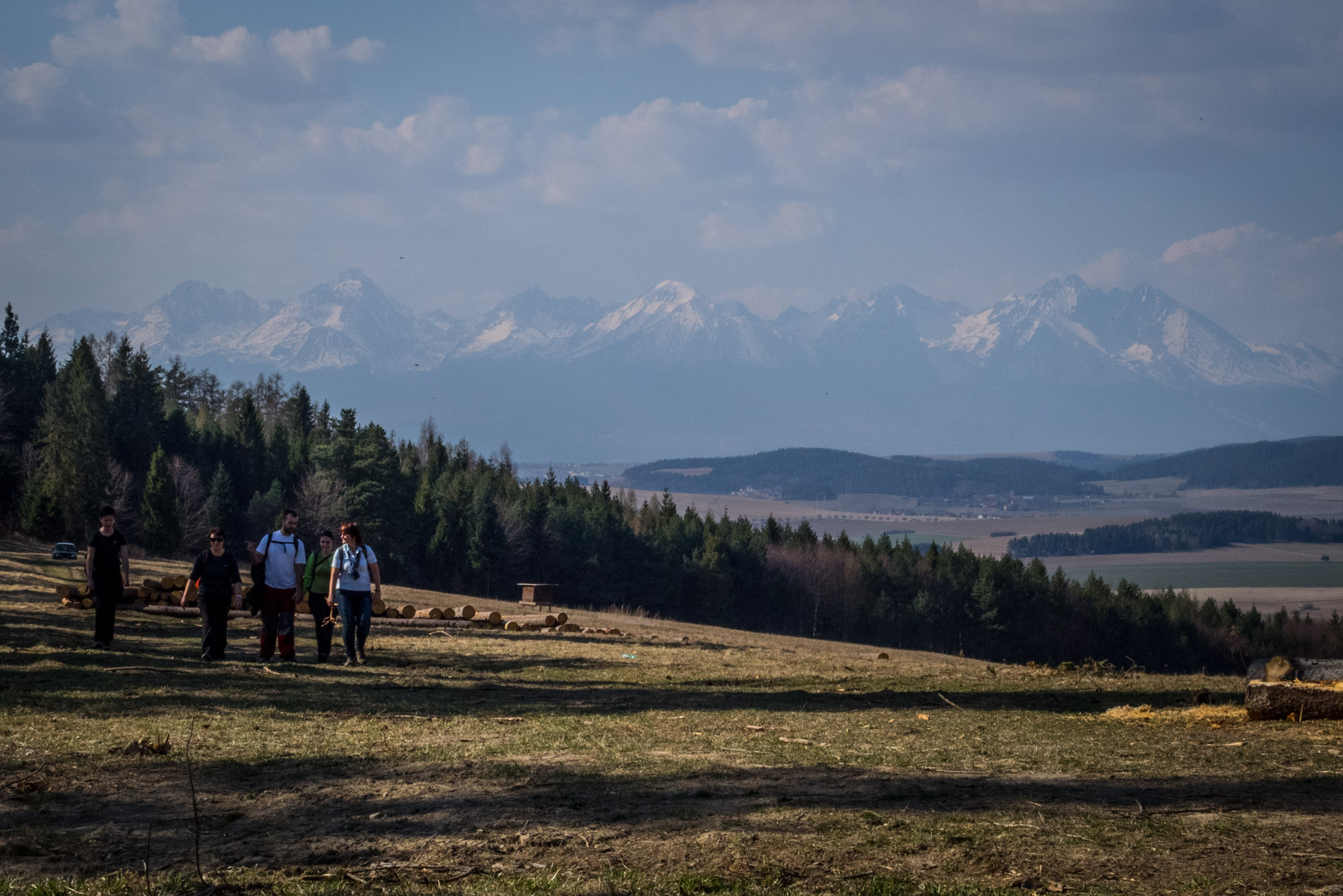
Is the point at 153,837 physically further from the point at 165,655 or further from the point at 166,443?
the point at 166,443

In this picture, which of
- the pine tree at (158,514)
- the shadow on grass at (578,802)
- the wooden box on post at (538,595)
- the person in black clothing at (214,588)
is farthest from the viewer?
the pine tree at (158,514)

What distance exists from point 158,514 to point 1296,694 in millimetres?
80882

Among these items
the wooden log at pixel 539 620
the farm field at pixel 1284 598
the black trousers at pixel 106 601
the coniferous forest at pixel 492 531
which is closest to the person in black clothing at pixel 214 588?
the black trousers at pixel 106 601

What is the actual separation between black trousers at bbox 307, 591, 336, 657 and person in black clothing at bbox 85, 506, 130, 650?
2.72 meters

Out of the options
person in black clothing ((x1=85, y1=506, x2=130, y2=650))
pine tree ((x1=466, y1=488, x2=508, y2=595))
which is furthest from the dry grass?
pine tree ((x1=466, y1=488, x2=508, y2=595))

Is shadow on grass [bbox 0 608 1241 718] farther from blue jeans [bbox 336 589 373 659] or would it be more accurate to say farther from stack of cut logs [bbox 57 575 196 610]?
stack of cut logs [bbox 57 575 196 610]

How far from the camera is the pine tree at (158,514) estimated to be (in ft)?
259

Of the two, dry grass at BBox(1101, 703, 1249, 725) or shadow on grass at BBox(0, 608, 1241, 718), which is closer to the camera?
dry grass at BBox(1101, 703, 1249, 725)

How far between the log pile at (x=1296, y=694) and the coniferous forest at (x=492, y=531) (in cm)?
6437

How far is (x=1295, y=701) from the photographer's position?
12133 mm

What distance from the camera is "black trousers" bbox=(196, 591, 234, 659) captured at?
52.6 ft

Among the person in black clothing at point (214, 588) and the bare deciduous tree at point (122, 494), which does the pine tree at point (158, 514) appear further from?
the person in black clothing at point (214, 588)

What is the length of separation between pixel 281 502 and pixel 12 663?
79.3m

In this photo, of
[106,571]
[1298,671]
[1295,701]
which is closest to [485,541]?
[106,571]
